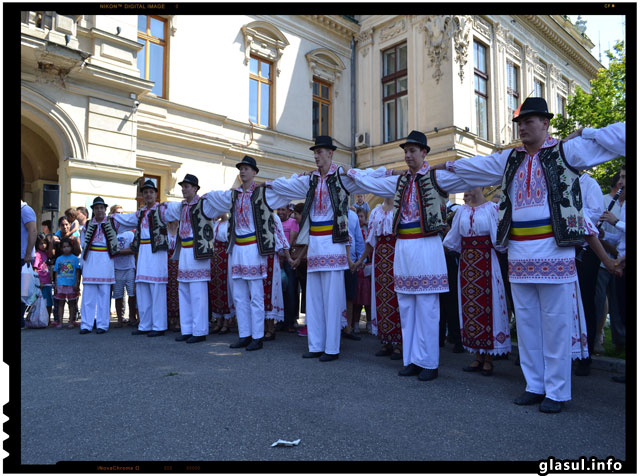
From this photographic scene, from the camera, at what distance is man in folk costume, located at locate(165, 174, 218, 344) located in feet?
20.3

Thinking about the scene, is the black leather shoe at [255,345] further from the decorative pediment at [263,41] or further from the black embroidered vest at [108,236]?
the decorative pediment at [263,41]

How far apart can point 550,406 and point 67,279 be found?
7.35 metres

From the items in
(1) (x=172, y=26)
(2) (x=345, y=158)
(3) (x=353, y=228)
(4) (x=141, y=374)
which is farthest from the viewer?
(2) (x=345, y=158)

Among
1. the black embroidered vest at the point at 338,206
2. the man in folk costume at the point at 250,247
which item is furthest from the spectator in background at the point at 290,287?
the black embroidered vest at the point at 338,206

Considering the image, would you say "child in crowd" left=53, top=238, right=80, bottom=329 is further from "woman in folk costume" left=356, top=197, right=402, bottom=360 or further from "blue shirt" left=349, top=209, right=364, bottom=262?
"woman in folk costume" left=356, top=197, right=402, bottom=360

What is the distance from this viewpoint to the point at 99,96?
11383 millimetres

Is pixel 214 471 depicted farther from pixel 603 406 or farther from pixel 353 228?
pixel 353 228

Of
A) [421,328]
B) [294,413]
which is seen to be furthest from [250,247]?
[294,413]

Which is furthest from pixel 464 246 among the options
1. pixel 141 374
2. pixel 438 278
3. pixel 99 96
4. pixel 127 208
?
pixel 99 96

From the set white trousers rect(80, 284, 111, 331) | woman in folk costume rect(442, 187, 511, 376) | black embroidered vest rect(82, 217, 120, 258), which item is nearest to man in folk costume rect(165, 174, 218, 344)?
black embroidered vest rect(82, 217, 120, 258)

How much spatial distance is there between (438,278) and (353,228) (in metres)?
2.82

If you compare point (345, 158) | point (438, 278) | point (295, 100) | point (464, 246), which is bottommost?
point (438, 278)

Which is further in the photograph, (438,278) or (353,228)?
(353,228)

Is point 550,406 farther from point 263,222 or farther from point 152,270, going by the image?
point 152,270
